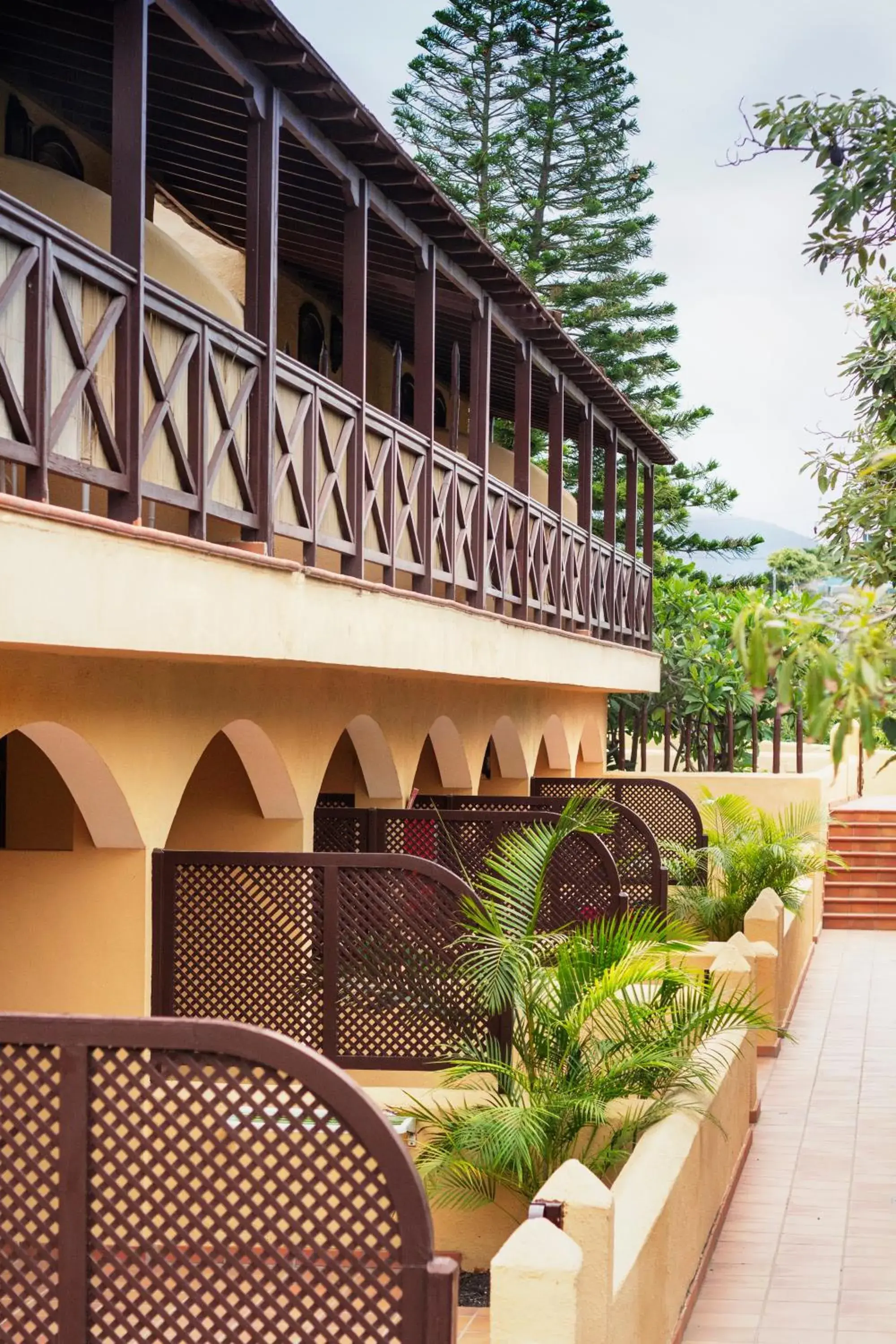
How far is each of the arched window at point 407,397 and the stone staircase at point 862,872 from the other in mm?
10018

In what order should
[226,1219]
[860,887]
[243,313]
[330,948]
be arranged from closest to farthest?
[226,1219], [330,948], [243,313], [860,887]

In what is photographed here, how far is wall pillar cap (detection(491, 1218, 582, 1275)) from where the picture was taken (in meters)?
5.01

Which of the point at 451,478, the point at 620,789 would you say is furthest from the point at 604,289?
the point at 451,478

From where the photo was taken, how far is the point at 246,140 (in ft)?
31.8

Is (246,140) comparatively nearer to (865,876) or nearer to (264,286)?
(264,286)

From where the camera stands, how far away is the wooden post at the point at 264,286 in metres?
8.16

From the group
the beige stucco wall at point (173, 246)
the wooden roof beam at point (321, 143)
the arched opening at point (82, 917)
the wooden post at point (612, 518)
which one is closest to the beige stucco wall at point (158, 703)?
the arched opening at point (82, 917)

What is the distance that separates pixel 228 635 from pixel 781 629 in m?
4.04

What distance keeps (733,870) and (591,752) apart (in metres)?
6.93

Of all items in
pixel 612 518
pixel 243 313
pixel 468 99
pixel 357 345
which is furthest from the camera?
pixel 468 99

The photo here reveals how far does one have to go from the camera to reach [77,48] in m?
8.80

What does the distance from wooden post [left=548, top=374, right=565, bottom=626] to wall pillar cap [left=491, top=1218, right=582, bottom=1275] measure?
10531 mm

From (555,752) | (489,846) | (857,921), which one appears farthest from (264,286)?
(857,921)

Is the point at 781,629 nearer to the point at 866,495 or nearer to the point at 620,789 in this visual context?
the point at 866,495
